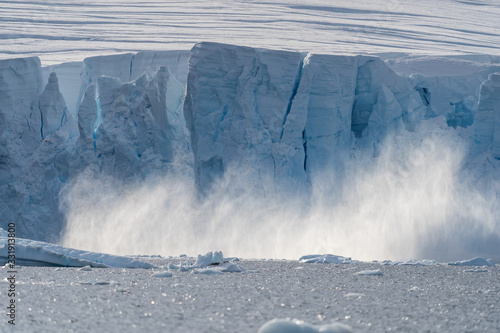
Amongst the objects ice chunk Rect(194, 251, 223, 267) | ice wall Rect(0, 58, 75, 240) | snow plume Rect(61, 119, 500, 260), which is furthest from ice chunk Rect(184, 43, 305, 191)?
ice chunk Rect(194, 251, 223, 267)

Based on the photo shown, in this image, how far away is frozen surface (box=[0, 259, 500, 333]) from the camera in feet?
16.1

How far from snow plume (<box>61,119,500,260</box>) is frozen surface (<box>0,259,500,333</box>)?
4716 millimetres

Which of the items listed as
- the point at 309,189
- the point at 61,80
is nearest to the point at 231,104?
the point at 309,189

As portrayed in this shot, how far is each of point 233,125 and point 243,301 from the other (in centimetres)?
797

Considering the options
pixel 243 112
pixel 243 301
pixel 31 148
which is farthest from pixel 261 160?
pixel 243 301

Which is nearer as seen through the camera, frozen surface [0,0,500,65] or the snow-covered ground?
the snow-covered ground

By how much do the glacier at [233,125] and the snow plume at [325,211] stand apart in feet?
0.30

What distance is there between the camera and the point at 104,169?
47.0 ft

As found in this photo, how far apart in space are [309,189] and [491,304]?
7.60m

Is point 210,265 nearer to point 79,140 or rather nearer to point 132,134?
point 132,134

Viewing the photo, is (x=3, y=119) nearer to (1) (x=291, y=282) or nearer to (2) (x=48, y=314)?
(1) (x=291, y=282)

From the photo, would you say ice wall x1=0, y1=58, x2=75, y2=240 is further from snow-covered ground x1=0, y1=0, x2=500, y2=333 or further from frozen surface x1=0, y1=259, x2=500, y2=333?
frozen surface x1=0, y1=259, x2=500, y2=333

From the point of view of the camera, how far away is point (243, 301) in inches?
233

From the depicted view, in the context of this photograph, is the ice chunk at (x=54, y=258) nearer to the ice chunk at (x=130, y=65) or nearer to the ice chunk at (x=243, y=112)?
the ice chunk at (x=243, y=112)
